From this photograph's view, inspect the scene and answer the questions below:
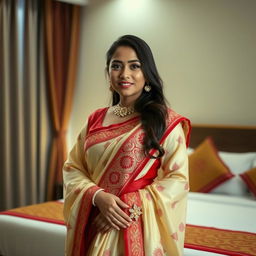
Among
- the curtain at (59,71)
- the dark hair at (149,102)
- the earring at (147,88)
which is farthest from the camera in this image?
the curtain at (59,71)

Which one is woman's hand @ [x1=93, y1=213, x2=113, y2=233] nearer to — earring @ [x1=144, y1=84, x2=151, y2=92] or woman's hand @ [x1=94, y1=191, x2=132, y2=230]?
woman's hand @ [x1=94, y1=191, x2=132, y2=230]

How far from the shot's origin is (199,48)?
454 centimetres

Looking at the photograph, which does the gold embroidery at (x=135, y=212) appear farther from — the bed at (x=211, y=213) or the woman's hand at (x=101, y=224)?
the bed at (x=211, y=213)

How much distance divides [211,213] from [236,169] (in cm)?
76

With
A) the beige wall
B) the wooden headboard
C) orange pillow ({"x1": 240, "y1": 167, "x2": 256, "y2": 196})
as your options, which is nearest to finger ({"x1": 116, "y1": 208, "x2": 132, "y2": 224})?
orange pillow ({"x1": 240, "y1": 167, "x2": 256, "y2": 196})

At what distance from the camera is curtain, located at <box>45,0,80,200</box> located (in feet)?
16.7

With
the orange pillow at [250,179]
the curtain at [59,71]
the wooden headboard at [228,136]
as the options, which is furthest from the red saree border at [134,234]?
the curtain at [59,71]

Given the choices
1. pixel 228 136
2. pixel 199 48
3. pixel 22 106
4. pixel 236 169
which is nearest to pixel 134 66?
pixel 236 169

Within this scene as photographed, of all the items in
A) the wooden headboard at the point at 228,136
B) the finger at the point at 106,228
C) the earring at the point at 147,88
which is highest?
the earring at the point at 147,88

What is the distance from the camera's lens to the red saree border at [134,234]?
185 centimetres

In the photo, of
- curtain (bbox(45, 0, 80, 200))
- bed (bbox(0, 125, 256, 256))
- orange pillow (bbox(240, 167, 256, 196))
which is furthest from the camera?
curtain (bbox(45, 0, 80, 200))

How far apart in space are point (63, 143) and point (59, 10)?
1.46m

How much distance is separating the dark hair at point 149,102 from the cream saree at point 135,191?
0.03 meters

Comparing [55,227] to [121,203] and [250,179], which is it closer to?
[121,203]
